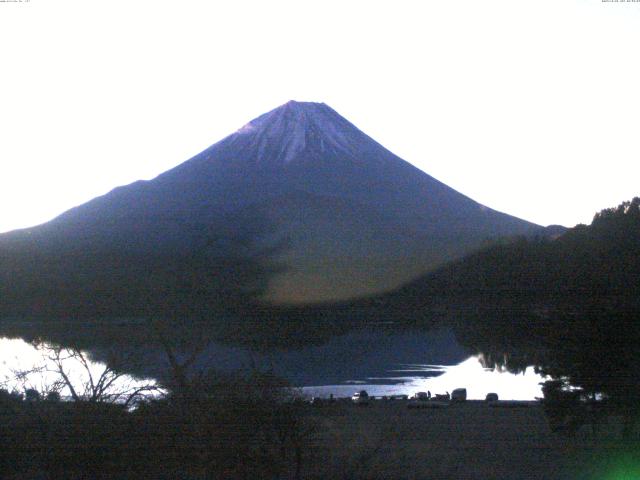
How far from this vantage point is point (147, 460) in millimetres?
4871

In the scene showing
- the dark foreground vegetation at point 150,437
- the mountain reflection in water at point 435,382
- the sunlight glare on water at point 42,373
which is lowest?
the dark foreground vegetation at point 150,437

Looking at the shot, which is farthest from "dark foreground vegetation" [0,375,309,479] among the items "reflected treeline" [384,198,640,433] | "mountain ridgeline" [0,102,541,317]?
"reflected treeline" [384,198,640,433]

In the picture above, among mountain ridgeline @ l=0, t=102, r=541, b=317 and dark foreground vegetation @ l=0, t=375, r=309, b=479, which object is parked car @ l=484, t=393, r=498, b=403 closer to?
mountain ridgeline @ l=0, t=102, r=541, b=317

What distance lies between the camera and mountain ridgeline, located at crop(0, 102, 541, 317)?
461 cm

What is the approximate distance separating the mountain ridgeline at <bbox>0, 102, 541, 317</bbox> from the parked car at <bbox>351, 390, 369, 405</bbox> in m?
0.66

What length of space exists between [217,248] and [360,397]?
148cm

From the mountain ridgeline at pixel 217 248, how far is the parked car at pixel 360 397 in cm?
66

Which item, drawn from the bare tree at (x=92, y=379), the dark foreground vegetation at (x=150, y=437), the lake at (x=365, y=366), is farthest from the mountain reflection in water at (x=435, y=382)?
the bare tree at (x=92, y=379)

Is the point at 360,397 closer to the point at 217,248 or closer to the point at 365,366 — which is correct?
the point at 365,366

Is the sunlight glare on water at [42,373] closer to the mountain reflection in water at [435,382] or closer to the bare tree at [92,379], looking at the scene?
the bare tree at [92,379]

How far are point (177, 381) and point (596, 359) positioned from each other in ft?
9.90

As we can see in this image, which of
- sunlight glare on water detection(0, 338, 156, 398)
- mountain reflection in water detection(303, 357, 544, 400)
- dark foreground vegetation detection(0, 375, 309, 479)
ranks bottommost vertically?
dark foreground vegetation detection(0, 375, 309, 479)

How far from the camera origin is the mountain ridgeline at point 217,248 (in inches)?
182

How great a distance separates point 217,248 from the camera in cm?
498
